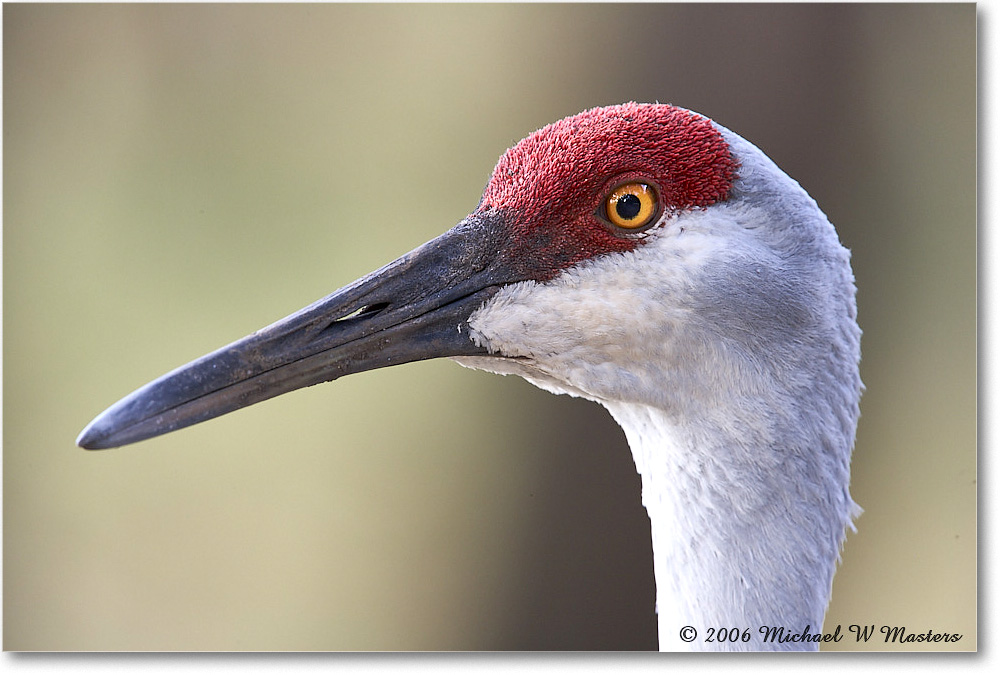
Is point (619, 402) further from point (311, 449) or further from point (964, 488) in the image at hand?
point (311, 449)

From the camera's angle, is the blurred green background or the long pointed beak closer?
the long pointed beak

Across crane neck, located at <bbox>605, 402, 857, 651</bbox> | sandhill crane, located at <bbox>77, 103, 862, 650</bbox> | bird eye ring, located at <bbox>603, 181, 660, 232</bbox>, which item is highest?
bird eye ring, located at <bbox>603, 181, 660, 232</bbox>

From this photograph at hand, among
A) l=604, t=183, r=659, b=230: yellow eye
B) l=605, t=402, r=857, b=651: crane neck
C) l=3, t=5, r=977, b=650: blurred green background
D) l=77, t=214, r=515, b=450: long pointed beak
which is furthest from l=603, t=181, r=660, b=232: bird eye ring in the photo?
l=3, t=5, r=977, b=650: blurred green background

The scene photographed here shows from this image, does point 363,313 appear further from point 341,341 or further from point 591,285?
point 591,285

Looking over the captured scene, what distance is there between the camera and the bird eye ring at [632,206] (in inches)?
61.9

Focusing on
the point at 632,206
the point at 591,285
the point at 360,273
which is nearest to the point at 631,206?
the point at 632,206

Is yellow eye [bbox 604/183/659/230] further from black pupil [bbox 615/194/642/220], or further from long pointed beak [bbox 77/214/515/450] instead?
long pointed beak [bbox 77/214/515/450]

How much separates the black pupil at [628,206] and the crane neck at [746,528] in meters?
0.34

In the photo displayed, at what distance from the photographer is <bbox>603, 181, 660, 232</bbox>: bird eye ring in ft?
5.16

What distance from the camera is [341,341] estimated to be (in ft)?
5.33

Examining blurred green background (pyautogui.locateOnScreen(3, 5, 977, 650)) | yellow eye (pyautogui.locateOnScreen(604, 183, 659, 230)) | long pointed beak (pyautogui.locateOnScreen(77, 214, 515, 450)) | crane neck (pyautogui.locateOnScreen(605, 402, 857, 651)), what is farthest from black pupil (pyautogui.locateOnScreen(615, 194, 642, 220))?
blurred green background (pyautogui.locateOnScreen(3, 5, 977, 650))

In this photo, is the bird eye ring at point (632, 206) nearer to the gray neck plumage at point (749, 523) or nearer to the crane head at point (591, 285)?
the crane head at point (591, 285)

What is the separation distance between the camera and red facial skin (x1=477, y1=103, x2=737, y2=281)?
157 centimetres

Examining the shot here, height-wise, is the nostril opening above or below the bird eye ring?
below
